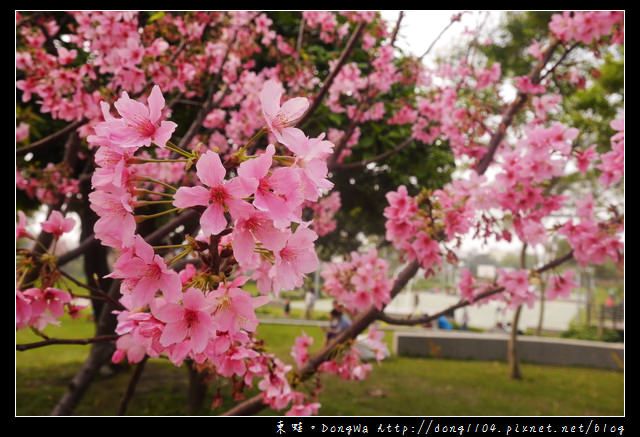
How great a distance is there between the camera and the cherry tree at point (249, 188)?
91 centimetres

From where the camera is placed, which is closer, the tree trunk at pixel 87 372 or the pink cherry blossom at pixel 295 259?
the pink cherry blossom at pixel 295 259

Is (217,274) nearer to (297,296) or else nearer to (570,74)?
(570,74)

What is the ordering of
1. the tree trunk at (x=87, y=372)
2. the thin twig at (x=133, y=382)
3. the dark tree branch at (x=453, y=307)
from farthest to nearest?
the tree trunk at (x=87, y=372) < the dark tree branch at (x=453, y=307) < the thin twig at (x=133, y=382)

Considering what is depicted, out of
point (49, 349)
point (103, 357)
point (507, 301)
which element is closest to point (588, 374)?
point (507, 301)

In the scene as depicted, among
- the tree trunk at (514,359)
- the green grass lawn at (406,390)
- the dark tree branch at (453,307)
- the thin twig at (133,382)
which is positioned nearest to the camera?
the thin twig at (133,382)

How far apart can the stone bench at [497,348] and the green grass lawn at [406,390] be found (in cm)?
36

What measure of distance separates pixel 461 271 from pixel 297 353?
1.26 metres

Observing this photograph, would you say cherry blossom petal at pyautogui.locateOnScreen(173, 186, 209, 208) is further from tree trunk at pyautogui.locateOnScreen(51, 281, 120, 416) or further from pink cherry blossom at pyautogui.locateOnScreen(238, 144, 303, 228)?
tree trunk at pyautogui.locateOnScreen(51, 281, 120, 416)

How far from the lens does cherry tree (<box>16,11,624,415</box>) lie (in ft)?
2.98

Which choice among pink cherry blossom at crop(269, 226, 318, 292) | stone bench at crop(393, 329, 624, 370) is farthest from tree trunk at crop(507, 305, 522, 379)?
pink cherry blossom at crop(269, 226, 318, 292)

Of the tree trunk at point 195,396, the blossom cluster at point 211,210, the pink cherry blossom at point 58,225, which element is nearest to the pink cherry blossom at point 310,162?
the blossom cluster at point 211,210

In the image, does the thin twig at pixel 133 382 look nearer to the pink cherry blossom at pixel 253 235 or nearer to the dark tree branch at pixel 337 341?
the dark tree branch at pixel 337 341

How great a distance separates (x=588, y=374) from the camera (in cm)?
822

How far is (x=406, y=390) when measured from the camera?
21.6 feet
